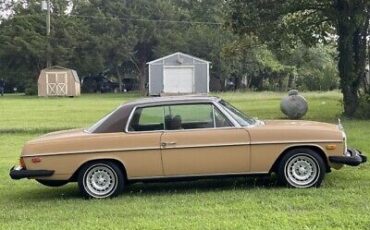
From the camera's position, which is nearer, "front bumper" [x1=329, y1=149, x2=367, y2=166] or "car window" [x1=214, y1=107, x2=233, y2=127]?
"front bumper" [x1=329, y1=149, x2=367, y2=166]

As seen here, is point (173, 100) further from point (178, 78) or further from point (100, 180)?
point (178, 78)

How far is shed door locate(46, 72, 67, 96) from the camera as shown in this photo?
54969mm

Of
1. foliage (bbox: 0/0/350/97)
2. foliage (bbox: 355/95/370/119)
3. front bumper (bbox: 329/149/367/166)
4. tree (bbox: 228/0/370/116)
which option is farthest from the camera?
foliage (bbox: 0/0/350/97)

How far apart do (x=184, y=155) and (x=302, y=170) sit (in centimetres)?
169

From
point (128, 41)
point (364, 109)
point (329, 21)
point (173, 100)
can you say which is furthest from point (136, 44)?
point (173, 100)

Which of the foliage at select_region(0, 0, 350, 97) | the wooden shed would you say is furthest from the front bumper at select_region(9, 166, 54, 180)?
the foliage at select_region(0, 0, 350, 97)

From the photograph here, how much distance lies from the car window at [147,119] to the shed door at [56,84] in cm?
4743

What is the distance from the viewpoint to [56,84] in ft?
181

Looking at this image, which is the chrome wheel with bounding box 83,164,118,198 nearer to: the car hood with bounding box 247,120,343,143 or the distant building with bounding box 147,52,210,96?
the car hood with bounding box 247,120,343,143

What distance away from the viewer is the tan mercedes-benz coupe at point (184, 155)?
8.30 metres

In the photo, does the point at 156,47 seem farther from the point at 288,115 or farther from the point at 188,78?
the point at 288,115

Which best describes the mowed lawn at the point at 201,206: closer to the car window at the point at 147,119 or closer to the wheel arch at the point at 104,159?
the wheel arch at the point at 104,159

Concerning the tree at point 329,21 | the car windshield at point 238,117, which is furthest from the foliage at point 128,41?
the car windshield at point 238,117

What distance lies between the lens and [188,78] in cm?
5138
